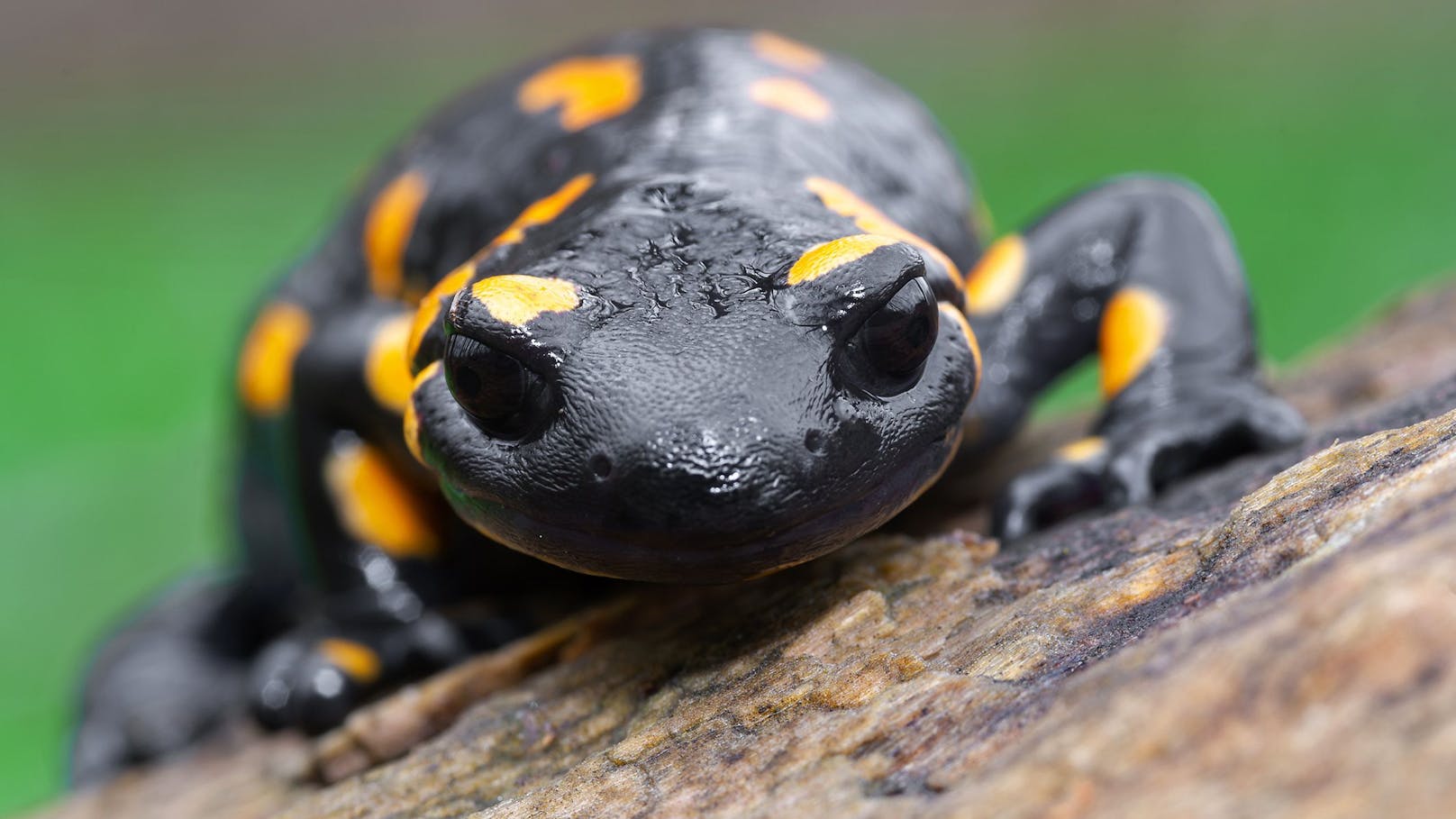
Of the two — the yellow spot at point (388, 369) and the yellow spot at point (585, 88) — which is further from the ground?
the yellow spot at point (585, 88)

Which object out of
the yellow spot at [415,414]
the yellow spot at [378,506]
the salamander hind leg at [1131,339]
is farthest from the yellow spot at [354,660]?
the salamander hind leg at [1131,339]

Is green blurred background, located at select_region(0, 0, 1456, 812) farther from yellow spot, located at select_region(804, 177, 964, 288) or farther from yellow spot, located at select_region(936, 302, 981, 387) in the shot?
yellow spot, located at select_region(936, 302, 981, 387)

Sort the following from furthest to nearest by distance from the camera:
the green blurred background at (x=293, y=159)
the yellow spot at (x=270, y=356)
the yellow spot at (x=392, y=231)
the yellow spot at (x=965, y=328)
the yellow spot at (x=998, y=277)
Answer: the green blurred background at (x=293, y=159)
the yellow spot at (x=270, y=356)
the yellow spot at (x=392, y=231)
the yellow spot at (x=998, y=277)
the yellow spot at (x=965, y=328)

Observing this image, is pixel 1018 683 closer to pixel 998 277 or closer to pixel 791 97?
pixel 998 277

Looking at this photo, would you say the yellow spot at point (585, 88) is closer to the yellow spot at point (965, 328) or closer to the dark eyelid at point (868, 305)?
the yellow spot at point (965, 328)

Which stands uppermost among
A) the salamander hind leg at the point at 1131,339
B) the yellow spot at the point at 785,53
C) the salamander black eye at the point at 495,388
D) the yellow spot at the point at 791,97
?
the yellow spot at the point at 785,53

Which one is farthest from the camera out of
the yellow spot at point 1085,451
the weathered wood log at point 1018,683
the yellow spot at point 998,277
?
the yellow spot at point 998,277

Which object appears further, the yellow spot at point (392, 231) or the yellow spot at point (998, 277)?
the yellow spot at point (392, 231)

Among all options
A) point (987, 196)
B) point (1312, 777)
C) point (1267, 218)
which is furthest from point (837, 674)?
point (987, 196)
